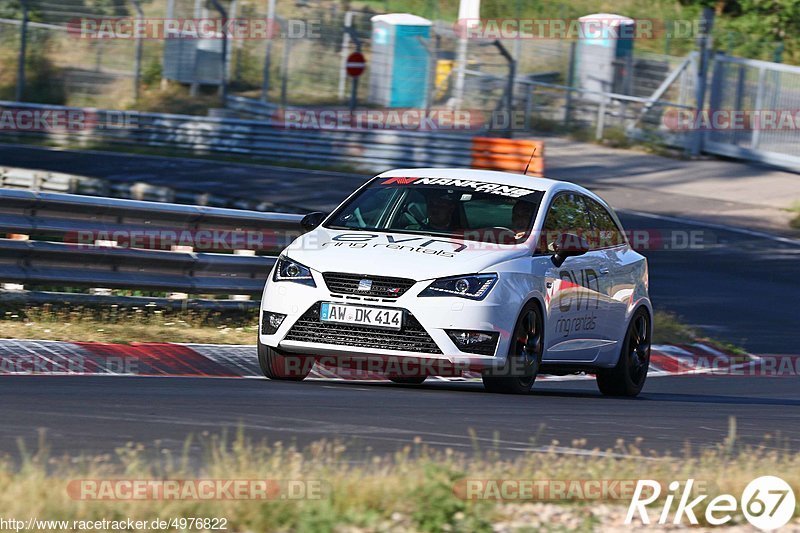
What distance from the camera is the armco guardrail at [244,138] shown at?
90.9 ft

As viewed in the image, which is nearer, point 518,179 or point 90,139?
point 518,179

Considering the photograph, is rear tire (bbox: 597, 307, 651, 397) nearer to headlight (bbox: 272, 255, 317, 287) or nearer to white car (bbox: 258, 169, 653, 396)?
white car (bbox: 258, 169, 653, 396)

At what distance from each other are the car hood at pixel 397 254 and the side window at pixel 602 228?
1.33 metres

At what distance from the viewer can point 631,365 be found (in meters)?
10.7

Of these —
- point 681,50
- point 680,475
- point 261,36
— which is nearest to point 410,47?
point 261,36

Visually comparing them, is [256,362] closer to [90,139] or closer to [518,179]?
[518,179]

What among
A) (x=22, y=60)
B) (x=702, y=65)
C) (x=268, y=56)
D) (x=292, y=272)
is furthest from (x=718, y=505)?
(x=22, y=60)

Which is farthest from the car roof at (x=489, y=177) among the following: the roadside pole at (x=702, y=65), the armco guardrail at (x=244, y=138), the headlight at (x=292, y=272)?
the roadside pole at (x=702, y=65)

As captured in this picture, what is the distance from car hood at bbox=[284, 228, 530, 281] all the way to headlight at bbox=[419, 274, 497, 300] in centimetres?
4

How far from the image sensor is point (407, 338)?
28.3 ft

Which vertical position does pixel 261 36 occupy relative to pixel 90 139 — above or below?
above

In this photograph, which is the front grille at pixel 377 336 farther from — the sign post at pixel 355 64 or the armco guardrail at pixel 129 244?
the sign post at pixel 355 64

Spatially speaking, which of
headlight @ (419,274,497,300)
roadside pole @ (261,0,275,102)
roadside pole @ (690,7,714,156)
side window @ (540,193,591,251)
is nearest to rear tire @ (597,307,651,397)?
side window @ (540,193,591,251)

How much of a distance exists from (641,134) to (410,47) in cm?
580
